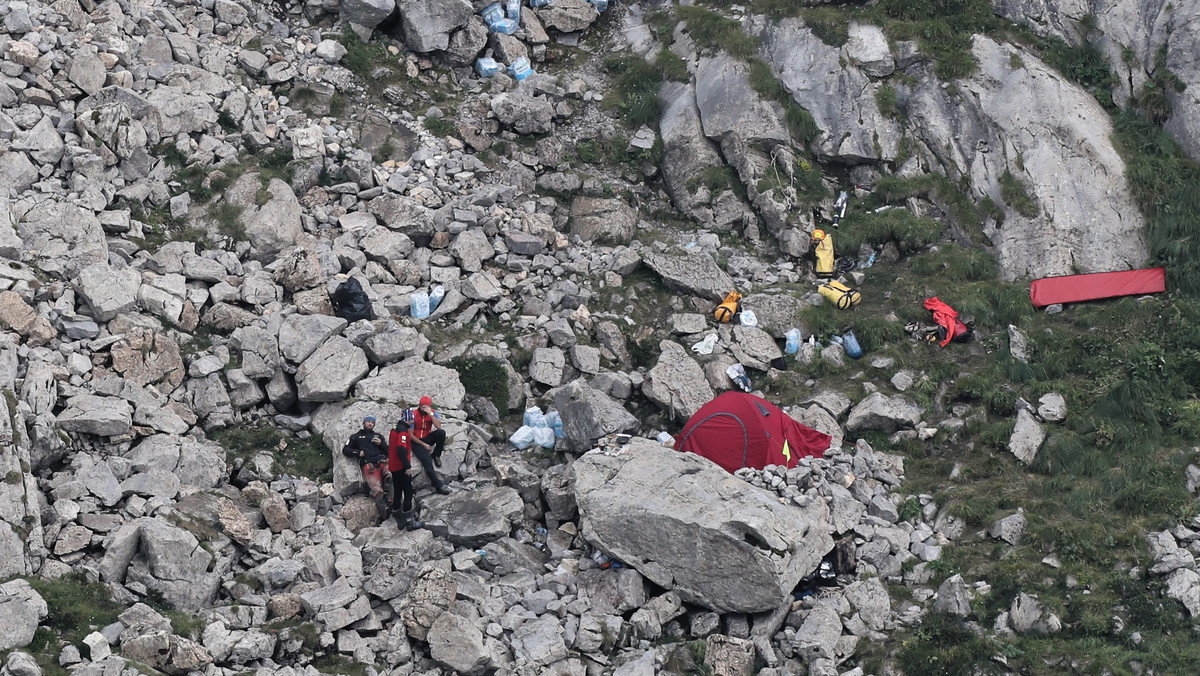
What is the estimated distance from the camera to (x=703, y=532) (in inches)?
542

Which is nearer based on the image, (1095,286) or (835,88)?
(1095,286)

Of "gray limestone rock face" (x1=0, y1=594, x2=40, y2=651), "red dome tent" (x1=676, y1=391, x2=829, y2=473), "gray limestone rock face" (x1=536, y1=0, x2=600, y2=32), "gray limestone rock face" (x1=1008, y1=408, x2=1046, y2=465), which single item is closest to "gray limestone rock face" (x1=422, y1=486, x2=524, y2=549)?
"red dome tent" (x1=676, y1=391, x2=829, y2=473)

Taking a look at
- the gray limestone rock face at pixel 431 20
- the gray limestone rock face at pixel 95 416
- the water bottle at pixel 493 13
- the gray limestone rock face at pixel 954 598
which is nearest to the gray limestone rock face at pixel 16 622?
the gray limestone rock face at pixel 95 416

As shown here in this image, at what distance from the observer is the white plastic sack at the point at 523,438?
16.7 metres

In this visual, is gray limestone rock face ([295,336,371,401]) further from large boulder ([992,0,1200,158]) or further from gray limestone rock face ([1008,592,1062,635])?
large boulder ([992,0,1200,158])

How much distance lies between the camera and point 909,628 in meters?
13.4

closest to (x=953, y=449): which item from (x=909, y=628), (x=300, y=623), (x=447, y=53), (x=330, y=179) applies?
(x=909, y=628)

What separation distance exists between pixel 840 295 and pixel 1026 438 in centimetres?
425

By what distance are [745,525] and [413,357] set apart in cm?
623

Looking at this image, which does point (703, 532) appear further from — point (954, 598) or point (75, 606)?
point (75, 606)

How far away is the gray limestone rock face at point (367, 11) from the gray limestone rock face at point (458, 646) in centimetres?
1471

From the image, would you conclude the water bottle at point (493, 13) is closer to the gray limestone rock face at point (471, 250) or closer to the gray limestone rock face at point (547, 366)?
the gray limestone rock face at point (471, 250)

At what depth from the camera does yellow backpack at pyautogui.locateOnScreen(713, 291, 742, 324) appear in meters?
18.7

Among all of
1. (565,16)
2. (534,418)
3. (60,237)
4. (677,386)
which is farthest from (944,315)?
(60,237)
